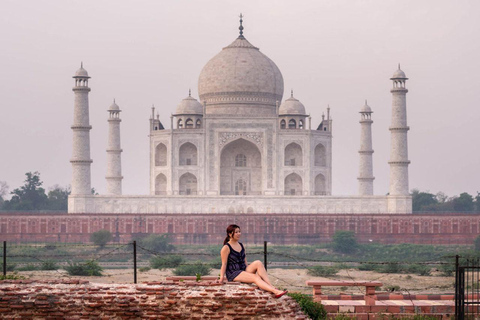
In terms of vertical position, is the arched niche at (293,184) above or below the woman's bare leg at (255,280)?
above

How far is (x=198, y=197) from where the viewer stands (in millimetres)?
44500

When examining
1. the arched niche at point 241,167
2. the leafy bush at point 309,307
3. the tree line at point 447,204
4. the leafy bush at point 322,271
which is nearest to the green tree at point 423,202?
the tree line at point 447,204

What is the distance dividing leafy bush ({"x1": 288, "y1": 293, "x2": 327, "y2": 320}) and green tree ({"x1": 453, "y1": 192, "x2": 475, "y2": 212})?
46.5 m

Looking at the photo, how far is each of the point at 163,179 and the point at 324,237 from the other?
33.9ft

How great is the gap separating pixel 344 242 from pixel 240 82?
12.6 m

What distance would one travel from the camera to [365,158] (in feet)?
162

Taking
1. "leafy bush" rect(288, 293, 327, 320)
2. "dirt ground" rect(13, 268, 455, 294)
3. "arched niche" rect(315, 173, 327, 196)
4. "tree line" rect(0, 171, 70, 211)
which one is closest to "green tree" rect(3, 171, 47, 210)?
"tree line" rect(0, 171, 70, 211)

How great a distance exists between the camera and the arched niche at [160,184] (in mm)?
48875

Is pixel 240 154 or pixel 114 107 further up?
pixel 114 107

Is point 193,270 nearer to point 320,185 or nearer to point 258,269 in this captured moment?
point 258,269

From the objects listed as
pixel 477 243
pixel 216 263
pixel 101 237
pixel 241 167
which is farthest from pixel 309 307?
pixel 241 167

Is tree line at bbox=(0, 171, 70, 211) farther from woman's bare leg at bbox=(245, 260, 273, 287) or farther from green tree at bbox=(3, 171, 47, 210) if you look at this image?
woman's bare leg at bbox=(245, 260, 273, 287)

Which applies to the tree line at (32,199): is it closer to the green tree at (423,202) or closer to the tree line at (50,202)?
the tree line at (50,202)

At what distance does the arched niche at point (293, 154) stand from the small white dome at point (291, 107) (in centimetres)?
166
